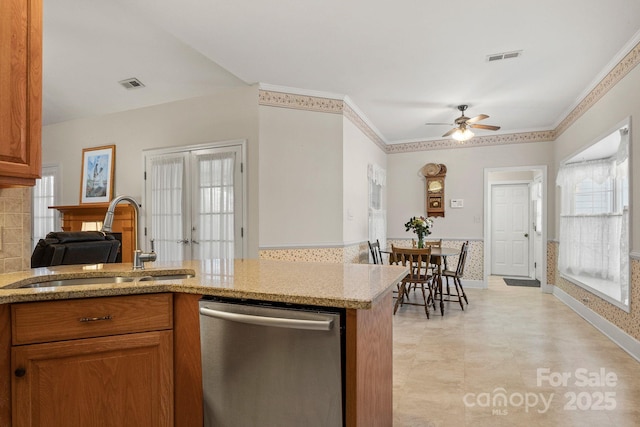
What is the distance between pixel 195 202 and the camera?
425 cm

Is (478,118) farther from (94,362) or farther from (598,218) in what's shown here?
(94,362)

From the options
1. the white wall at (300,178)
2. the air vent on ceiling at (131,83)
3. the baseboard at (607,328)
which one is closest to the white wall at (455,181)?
the baseboard at (607,328)

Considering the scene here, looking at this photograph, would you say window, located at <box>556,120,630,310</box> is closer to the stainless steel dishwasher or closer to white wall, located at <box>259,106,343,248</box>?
white wall, located at <box>259,106,343,248</box>

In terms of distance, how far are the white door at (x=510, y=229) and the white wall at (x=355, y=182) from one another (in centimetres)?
337

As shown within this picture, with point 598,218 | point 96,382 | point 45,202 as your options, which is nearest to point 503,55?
point 598,218

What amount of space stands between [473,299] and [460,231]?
135 cm

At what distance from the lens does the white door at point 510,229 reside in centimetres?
697

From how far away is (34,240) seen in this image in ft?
17.8

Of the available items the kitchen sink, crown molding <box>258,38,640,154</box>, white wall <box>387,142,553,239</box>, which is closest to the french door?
crown molding <box>258,38,640,154</box>

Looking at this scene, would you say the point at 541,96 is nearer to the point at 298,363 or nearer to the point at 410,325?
the point at 410,325

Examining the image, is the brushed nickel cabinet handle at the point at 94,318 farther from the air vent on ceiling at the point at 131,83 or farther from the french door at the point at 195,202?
the air vent on ceiling at the point at 131,83

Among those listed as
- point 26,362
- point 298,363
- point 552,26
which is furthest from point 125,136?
point 552,26

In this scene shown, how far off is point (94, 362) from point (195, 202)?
304 cm

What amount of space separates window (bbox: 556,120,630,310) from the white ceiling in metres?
0.76
